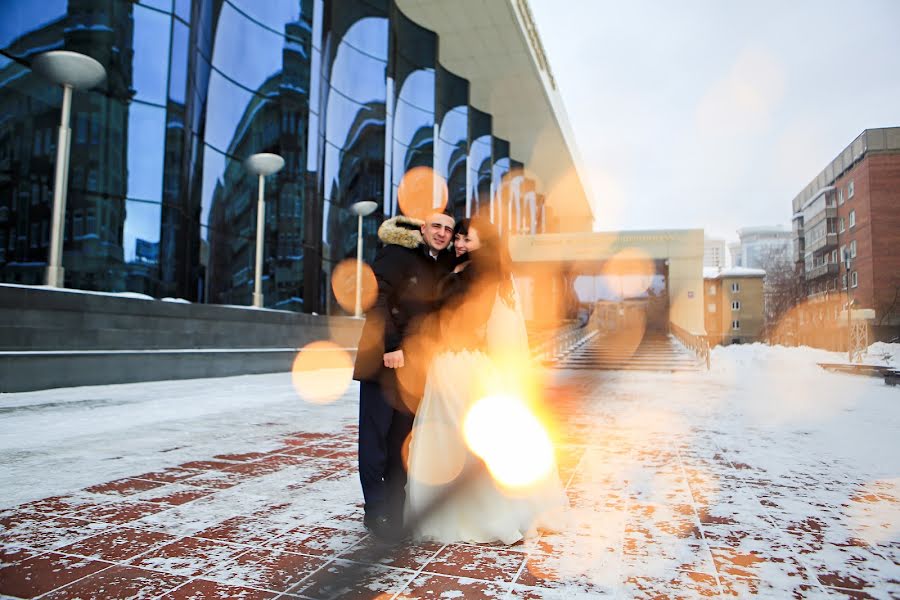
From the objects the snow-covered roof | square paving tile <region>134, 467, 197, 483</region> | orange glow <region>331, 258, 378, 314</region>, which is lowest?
square paving tile <region>134, 467, 197, 483</region>

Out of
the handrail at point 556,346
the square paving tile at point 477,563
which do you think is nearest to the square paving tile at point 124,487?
the square paving tile at point 477,563

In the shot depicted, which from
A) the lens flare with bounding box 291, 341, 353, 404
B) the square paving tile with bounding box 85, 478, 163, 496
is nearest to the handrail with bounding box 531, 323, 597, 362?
the lens flare with bounding box 291, 341, 353, 404

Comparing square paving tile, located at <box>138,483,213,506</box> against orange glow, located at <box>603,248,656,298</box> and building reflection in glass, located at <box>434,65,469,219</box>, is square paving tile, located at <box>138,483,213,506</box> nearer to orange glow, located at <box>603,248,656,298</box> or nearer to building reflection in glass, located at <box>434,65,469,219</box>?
building reflection in glass, located at <box>434,65,469,219</box>

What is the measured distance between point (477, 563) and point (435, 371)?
1.03 metres

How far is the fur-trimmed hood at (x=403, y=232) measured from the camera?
3426 millimetres

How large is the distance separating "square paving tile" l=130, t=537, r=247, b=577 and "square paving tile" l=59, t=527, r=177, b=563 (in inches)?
3.1

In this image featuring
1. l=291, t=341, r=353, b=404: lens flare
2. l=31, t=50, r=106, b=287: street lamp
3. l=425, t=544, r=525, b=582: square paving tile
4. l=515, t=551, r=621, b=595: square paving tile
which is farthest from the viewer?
l=291, t=341, r=353, b=404: lens flare

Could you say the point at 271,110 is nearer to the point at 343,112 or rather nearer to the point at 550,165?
the point at 343,112

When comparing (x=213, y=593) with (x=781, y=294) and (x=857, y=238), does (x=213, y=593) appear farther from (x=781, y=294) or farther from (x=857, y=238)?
(x=781, y=294)

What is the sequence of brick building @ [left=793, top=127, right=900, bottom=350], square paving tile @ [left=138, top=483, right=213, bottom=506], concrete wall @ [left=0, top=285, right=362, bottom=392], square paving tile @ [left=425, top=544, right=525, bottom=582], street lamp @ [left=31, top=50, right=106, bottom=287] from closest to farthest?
1. square paving tile @ [left=425, top=544, right=525, bottom=582]
2. square paving tile @ [left=138, top=483, right=213, bottom=506]
3. concrete wall @ [left=0, top=285, right=362, bottom=392]
4. street lamp @ [left=31, top=50, right=106, bottom=287]
5. brick building @ [left=793, top=127, right=900, bottom=350]

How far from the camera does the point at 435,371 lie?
3340mm

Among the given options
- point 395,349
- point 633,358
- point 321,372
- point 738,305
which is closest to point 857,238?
point 738,305

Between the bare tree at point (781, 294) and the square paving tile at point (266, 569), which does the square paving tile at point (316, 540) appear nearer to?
the square paving tile at point (266, 569)

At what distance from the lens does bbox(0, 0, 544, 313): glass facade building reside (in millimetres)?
15047
